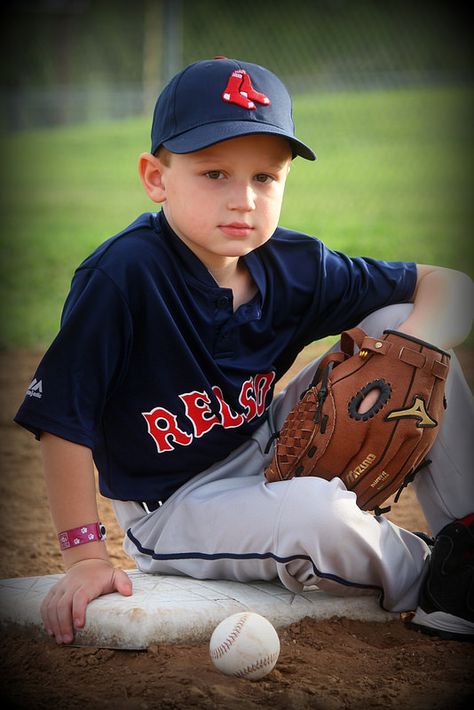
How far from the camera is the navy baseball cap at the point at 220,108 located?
195 centimetres

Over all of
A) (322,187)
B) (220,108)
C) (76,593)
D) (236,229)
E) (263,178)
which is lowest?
(76,593)

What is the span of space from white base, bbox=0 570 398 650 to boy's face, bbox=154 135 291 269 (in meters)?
0.76

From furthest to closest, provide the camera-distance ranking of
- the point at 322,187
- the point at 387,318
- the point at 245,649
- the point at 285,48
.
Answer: the point at 285,48 < the point at 322,187 < the point at 387,318 < the point at 245,649

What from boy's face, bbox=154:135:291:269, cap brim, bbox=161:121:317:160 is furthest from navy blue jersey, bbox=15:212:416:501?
cap brim, bbox=161:121:317:160

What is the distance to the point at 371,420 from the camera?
6.73 ft

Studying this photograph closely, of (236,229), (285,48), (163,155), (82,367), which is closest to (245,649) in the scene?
(82,367)

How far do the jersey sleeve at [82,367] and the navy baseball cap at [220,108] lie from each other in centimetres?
37

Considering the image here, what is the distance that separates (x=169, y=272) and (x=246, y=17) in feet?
33.7

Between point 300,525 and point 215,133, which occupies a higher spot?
point 215,133

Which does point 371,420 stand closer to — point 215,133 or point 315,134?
point 215,133

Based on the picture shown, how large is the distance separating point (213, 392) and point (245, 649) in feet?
2.02

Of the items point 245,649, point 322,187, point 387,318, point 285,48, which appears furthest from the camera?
point 285,48

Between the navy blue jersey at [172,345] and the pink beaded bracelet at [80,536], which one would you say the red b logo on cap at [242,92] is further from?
the pink beaded bracelet at [80,536]

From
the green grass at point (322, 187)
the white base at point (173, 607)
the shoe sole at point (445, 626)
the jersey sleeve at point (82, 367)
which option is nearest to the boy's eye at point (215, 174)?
the jersey sleeve at point (82, 367)
